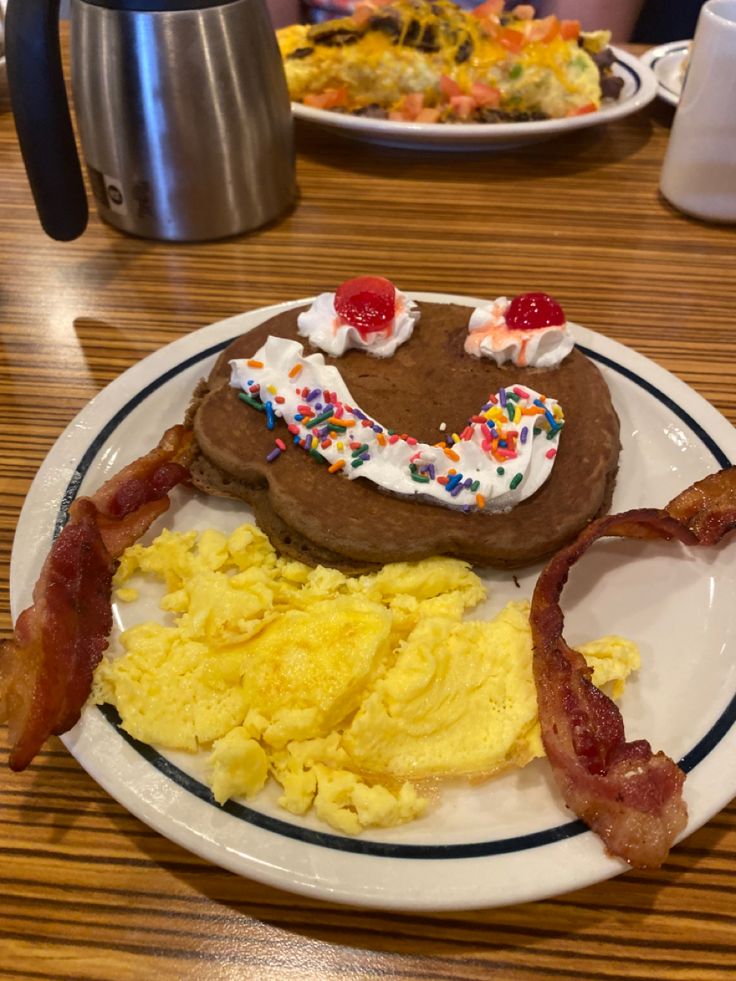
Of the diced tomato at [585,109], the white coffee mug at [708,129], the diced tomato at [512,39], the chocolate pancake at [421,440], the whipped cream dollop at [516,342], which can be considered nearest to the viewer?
the chocolate pancake at [421,440]

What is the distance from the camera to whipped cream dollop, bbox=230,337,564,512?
1.52 meters

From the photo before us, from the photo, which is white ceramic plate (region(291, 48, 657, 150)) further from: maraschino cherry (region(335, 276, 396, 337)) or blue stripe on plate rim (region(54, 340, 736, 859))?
blue stripe on plate rim (region(54, 340, 736, 859))

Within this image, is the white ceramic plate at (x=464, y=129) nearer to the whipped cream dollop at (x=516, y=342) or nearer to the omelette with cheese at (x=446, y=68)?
the omelette with cheese at (x=446, y=68)

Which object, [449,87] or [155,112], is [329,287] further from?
[449,87]

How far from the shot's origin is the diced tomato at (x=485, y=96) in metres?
3.15

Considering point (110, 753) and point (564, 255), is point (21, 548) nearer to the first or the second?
point (110, 753)

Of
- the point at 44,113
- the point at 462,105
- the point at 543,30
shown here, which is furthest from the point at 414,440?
the point at 543,30

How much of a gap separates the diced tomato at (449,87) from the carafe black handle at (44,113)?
168cm

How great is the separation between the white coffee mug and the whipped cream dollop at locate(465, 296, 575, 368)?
1142mm

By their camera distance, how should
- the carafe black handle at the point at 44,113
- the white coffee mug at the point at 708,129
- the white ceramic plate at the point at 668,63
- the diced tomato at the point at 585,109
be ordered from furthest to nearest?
1. the white ceramic plate at the point at 668,63
2. the diced tomato at the point at 585,109
3. the white coffee mug at the point at 708,129
4. the carafe black handle at the point at 44,113

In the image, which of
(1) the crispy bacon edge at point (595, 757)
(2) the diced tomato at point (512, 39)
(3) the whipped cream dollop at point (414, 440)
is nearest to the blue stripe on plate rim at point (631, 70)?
(2) the diced tomato at point (512, 39)

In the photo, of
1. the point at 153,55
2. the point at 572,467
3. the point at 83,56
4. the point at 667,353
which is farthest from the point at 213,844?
the point at 83,56

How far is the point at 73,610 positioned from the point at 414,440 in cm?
74

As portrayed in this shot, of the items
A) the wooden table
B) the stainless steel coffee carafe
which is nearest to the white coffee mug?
the wooden table
